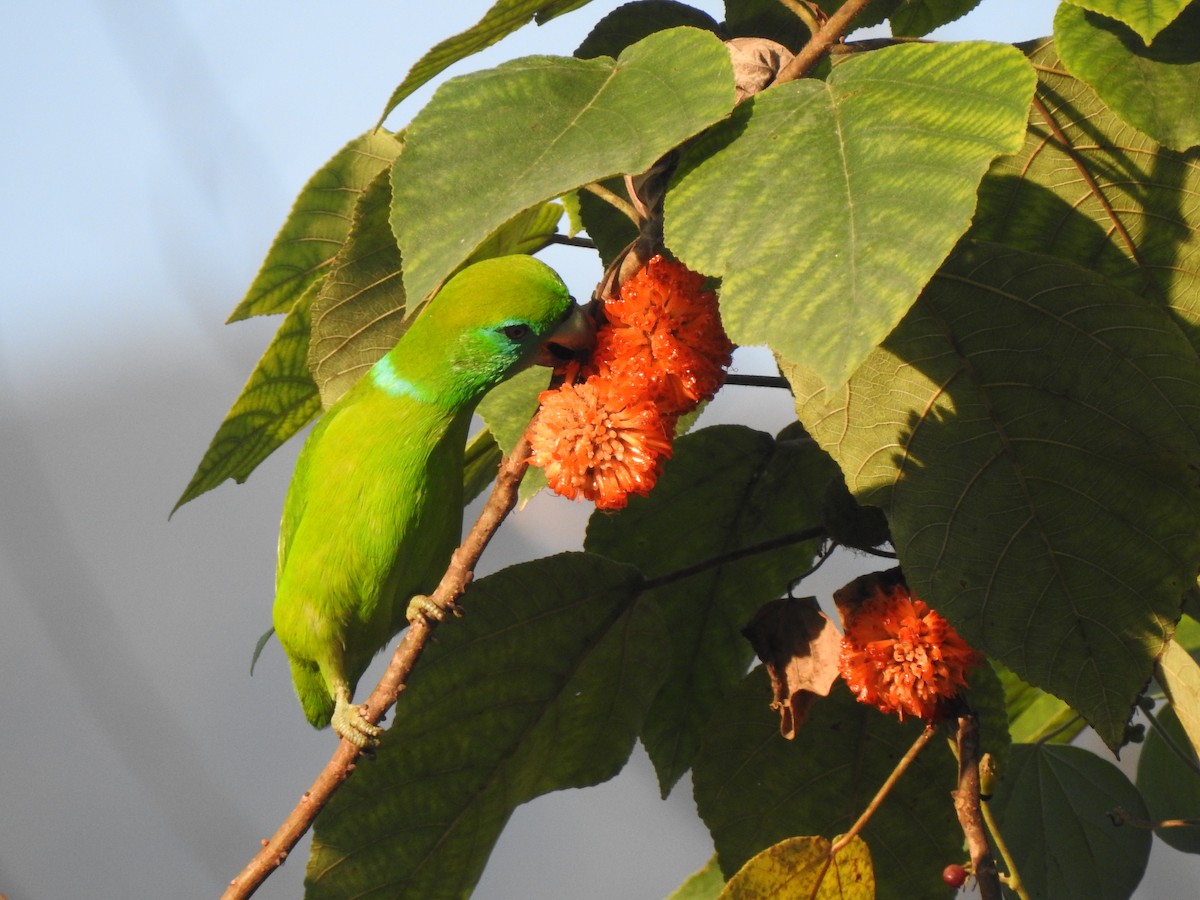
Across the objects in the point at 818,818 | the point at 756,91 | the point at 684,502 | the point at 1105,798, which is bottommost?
the point at 1105,798

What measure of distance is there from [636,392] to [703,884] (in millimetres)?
659

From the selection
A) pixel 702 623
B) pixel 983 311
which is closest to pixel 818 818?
pixel 702 623

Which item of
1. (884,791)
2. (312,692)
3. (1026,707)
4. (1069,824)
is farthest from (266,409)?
(1026,707)

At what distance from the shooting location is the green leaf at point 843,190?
0.66 metres

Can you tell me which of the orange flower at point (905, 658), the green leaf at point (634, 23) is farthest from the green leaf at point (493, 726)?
the green leaf at point (634, 23)

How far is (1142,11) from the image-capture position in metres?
0.82

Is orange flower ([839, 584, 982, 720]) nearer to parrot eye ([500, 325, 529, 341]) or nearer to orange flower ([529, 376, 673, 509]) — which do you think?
orange flower ([529, 376, 673, 509])

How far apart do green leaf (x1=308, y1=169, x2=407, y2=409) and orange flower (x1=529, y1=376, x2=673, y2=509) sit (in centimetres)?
33

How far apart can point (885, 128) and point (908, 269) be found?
0.50ft

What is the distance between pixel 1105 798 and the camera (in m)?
1.29

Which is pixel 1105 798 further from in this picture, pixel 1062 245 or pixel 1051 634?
pixel 1062 245

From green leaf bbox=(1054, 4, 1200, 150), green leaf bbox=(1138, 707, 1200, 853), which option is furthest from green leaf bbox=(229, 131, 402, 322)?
green leaf bbox=(1138, 707, 1200, 853)

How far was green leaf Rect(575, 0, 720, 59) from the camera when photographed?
1.20 m

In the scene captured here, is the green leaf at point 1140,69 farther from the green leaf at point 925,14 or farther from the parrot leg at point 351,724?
the parrot leg at point 351,724
